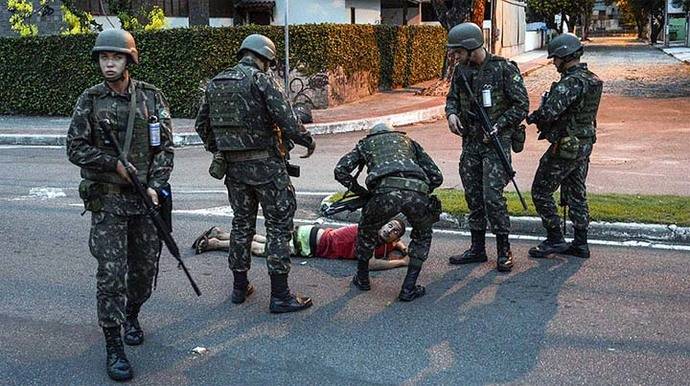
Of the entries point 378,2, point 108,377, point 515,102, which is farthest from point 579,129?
point 378,2

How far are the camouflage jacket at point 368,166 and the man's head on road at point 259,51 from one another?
87 centimetres

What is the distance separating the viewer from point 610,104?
63.2 feet

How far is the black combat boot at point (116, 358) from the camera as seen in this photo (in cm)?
414

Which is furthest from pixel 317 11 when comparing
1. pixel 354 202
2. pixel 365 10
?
pixel 354 202

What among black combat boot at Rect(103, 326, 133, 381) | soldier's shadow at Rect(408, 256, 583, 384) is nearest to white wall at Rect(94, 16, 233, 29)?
soldier's shadow at Rect(408, 256, 583, 384)

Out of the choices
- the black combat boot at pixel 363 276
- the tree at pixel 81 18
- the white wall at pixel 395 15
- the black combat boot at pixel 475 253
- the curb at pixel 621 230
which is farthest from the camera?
the white wall at pixel 395 15

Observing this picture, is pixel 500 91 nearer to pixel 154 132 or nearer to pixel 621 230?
pixel 621 230

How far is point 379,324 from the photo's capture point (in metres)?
4.96

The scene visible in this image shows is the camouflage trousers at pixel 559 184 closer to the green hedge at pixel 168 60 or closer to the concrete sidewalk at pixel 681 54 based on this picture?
the green hedge at pixel 168 60

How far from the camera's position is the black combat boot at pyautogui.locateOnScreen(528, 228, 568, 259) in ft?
21.1

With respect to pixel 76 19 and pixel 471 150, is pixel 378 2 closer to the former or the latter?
pixel 76 19

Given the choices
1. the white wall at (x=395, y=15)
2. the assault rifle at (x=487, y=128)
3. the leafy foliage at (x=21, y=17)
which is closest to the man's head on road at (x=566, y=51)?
the assault rifle at (x=487, y=128)

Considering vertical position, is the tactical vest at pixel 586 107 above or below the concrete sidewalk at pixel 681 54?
below

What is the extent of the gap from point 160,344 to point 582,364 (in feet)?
8.34
